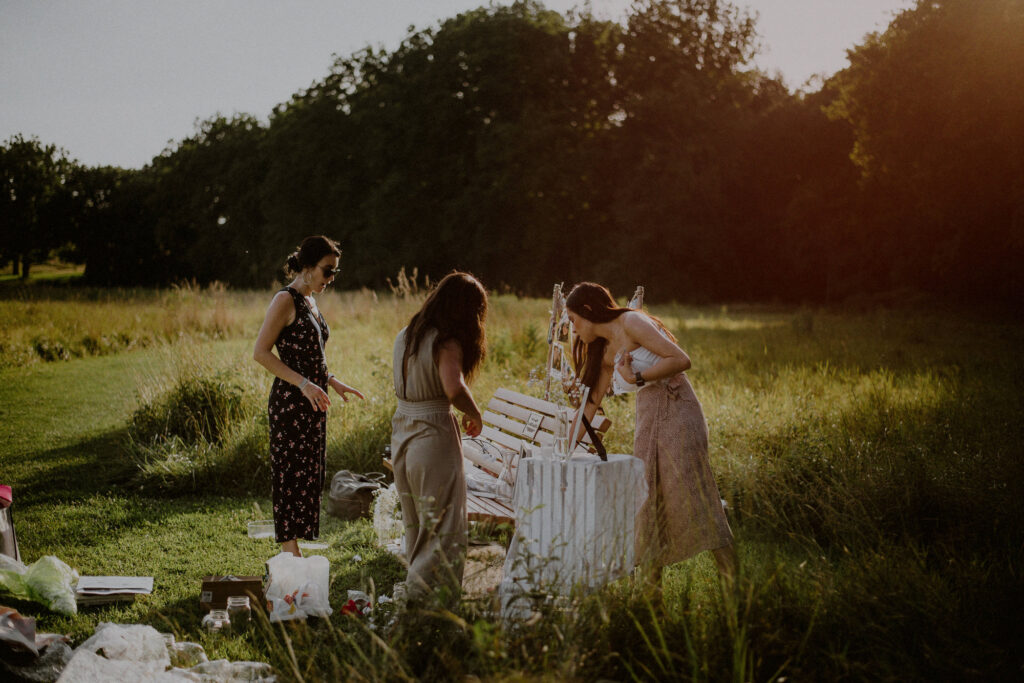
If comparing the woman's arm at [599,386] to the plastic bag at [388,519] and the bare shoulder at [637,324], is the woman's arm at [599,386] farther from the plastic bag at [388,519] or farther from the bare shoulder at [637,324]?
the plastic bag at [388,519]

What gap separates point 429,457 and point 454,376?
1.45 feet

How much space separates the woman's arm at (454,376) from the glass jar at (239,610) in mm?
1755

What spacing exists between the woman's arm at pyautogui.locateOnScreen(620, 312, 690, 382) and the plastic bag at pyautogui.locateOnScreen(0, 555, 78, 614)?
3337 millimetres

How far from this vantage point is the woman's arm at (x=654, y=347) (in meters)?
4.01

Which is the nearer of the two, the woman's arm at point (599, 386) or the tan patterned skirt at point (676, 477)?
the tan patterned skirt at point (676, 477)

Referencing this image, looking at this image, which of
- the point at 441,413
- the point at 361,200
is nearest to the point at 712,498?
the point at 441,413

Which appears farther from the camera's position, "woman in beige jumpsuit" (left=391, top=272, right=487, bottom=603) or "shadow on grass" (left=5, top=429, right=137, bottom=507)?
"shadow on grass" (left=5, top=429, right=137, bottom=507)

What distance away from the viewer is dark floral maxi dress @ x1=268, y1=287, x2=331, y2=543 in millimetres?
4633

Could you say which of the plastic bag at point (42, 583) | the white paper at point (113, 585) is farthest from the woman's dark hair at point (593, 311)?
the plastic bag at point (42, 583)

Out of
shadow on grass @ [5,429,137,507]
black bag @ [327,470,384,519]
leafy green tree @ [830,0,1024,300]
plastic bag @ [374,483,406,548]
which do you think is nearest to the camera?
plastic bag @ [374,483,406,548]

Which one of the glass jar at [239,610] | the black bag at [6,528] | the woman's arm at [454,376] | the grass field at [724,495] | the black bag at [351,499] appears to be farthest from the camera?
the black bag at [351,499]

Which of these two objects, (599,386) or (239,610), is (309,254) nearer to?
(599,386)

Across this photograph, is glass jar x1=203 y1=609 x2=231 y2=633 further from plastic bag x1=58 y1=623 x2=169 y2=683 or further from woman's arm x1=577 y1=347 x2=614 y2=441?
woman's arm x1=577 y1=347 x2=614 y2=441

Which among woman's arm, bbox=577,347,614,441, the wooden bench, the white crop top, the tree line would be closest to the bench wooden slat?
the wooden bench
